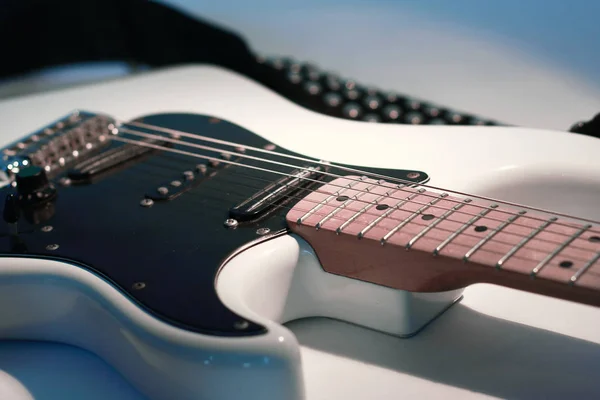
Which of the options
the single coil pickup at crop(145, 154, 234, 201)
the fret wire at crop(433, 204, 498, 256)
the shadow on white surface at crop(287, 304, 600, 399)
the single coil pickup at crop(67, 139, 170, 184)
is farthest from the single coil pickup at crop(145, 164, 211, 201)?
the fret wire at crop(433, 204, 498, 256)

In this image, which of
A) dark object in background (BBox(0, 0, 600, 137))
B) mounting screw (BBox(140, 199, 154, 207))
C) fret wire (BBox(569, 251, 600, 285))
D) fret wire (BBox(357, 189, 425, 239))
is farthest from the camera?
dark object in background (BBox(0, 0, 600, 137))

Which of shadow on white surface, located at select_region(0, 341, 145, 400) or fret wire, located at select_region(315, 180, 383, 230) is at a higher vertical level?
fret wire, located at select_region(315, 180, 383, 230)

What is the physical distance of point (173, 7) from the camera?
149 centimetres

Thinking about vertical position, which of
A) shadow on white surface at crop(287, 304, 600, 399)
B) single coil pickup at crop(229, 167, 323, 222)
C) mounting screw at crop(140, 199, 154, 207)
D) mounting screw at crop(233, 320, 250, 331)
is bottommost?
shadow on white surface at crop(287, 304, 600, 399)

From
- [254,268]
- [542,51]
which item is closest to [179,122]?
[254,268]

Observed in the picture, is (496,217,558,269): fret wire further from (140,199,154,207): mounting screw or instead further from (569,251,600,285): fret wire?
(140,199,154,207): mounting screw

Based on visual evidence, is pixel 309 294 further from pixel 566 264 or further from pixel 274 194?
pixel 566 264

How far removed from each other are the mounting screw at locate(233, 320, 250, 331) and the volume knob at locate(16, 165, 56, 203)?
343 mm

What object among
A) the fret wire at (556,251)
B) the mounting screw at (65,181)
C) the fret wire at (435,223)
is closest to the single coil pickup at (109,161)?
the mounting screw at (65,181)

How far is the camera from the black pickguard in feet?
2.12

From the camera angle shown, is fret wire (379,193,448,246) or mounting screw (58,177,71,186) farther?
mounting screw (58,177,71,186)

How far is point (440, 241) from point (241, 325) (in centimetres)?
19

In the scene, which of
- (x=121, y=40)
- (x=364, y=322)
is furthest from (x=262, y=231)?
(x=121, y=40)

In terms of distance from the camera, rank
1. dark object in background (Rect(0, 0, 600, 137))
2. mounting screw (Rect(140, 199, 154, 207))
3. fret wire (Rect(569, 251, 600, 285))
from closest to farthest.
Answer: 1. fret wire (Rect(569, 251, 600, 285))
2. mounting screw (Rect(140, 199, 154, 207))
3. dark object in background (Rect(0, 0, 600, 137))
